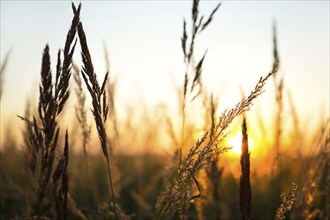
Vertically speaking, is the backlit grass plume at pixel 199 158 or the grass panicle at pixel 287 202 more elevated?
the backlit grass plume at pixel 199 158

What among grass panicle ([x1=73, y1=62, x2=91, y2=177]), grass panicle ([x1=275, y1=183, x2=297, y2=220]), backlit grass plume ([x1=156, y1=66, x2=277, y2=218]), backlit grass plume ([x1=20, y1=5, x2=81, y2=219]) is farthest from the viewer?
grass panicle ([x1=73, y1=62, x2=91, y2=177])

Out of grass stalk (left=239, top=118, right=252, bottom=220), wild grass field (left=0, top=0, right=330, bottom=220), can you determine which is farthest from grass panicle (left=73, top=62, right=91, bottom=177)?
grass stalk (left=239, top=118, right=252, bottom=220)

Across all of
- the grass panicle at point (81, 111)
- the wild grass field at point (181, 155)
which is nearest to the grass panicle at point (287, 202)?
the wild grass field at point (181, 155)

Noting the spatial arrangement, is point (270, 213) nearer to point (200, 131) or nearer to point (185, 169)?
point (200, 131)

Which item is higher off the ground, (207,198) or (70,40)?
(70,40)

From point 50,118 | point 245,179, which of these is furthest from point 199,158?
point 50,118

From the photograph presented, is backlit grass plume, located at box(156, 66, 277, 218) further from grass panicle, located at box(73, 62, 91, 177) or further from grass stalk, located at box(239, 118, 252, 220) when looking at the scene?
grass panicle, located at box(73, 62, 91, 177)

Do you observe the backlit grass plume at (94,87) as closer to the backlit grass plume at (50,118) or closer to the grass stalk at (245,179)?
the backlit grass plume at (50,118)

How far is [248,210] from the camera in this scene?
4.68 feet

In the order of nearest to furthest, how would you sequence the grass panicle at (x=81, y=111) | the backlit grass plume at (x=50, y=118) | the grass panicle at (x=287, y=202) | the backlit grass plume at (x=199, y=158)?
the backlit grass plume at (x=50, y=118) < the backlit grass plume at (x=199, y=158) < the grass panicle at (x=287, y=202) < the grass panicle at (x=81, y=111)

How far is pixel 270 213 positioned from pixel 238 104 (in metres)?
2.50

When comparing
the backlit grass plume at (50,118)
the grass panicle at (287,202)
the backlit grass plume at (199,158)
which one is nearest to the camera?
the backlit grass plume at (50,118)

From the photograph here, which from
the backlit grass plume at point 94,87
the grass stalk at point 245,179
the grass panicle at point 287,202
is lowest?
the grass panicle at point 287,202

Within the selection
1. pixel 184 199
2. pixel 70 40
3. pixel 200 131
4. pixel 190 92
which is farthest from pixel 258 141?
pixel 70 40
